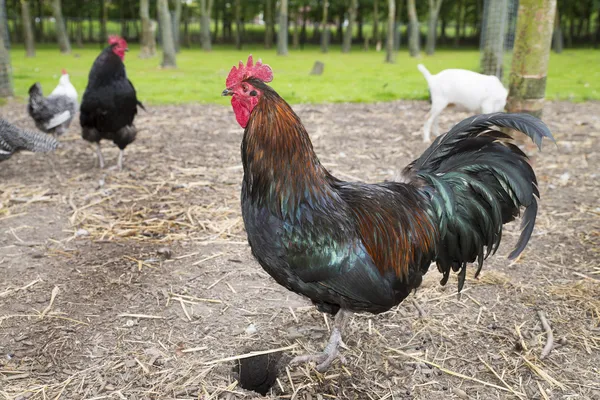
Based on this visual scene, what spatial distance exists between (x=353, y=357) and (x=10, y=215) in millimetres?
4026

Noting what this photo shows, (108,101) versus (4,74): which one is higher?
(4,74)

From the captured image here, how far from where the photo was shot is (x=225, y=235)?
4.73 m

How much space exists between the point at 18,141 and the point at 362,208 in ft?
16.7

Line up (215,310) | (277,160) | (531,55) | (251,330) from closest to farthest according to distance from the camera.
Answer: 1. (277,160)
2. (251,330)
3. (215,310)
4. (531,55)

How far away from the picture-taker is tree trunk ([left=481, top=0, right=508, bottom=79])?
37.7 ft

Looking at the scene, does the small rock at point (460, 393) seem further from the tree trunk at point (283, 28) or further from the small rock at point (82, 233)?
the tree trunk at point (283, 28)

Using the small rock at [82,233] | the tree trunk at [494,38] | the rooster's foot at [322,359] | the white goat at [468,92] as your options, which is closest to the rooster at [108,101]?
Answer: the small rock at [82,233]

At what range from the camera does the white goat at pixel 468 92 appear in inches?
276

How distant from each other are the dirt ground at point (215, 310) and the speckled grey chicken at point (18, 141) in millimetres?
403

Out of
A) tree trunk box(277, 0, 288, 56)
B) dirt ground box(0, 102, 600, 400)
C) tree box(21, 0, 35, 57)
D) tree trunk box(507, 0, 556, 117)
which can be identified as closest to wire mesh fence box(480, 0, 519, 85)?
tree trunk box(507, 0, 556, 117)

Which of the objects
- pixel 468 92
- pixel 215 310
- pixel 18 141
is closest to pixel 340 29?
pixel 468 92

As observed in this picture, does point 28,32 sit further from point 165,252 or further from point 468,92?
point 165,252

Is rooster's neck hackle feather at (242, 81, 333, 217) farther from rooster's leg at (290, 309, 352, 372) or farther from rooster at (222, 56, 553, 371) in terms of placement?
rooster's leg at (290, 309, 352, 372)

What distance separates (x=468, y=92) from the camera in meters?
7.05
